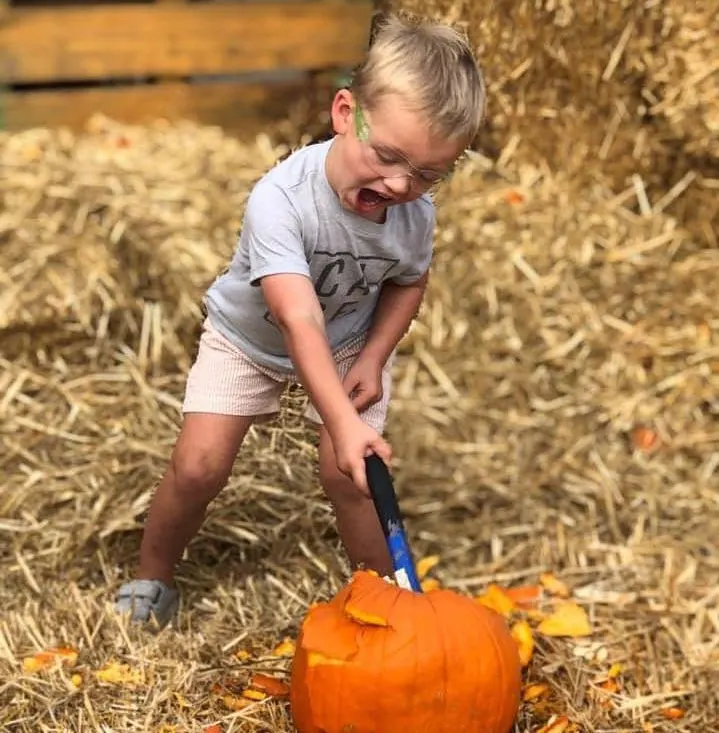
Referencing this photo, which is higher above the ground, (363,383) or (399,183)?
(399,183)

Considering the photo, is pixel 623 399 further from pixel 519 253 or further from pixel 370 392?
pixel 370 392

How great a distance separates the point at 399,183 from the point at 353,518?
81cm

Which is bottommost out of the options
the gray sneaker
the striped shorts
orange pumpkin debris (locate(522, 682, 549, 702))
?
the gray sneaker

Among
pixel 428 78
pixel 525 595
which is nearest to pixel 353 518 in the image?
pixel 525 595

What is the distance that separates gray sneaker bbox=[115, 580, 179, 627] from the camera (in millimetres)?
2893

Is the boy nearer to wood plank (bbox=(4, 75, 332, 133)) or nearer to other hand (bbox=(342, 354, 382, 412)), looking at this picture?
other hand (bbox=(342, 354, 382, 412))

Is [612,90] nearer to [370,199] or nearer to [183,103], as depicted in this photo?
[183,103]

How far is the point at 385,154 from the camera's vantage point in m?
2.26

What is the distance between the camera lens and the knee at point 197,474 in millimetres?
2697

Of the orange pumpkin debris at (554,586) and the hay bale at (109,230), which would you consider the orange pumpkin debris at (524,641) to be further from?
the hay bale at (109,230)

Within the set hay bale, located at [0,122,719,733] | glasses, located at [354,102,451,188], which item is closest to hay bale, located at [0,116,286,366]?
hay bale, located at [0,122,719,733]

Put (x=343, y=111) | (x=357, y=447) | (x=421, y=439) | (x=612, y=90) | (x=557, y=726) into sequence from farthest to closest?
(x=612, y=90), (x=421, y=439), (x=557, y=726), (x=343, y=111), (x=357, y=447)

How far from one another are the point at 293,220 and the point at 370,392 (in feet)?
1.39

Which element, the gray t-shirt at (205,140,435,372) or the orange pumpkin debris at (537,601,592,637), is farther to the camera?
the orange pumpkin debris at (537,601,592,637)
